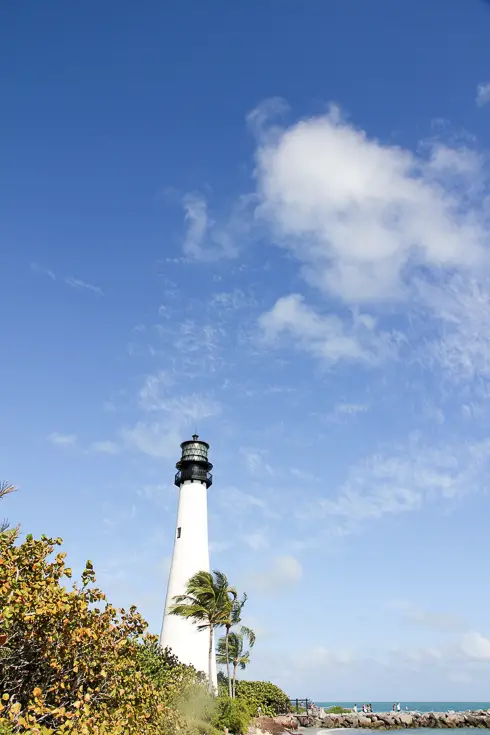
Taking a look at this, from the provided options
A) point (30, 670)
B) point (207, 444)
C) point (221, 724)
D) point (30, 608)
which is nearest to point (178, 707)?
point (221, 724)

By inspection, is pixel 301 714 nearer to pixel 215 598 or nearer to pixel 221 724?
pixel 215 598

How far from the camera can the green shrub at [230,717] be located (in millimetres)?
27891

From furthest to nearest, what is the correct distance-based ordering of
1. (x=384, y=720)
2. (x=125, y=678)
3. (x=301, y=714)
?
(x=384, y=720)
(x=301, y=714)
(x=125, y=678)

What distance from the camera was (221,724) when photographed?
91.4 feet

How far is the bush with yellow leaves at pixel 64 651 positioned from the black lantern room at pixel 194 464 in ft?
90.2

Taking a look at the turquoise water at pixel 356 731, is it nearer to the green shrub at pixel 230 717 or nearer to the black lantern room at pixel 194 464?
the green shrub at pixel 230 717

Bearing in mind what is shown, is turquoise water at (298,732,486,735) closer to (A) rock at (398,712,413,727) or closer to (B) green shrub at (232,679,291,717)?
(A) rock at (398,712,413,727)

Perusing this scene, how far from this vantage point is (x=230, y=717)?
2823 cm

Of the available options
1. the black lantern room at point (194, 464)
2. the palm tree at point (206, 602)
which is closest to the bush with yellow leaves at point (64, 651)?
the palm tree at point (206, 602)

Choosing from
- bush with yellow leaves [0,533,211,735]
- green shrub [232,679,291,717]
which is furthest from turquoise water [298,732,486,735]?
bush with yellow leaves [0,533,211,735]

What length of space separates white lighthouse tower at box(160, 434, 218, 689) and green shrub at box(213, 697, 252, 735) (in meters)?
6.34

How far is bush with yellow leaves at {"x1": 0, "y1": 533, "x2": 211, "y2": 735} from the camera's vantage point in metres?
10.6

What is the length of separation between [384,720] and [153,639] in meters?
57.5

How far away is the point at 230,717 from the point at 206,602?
811cm
